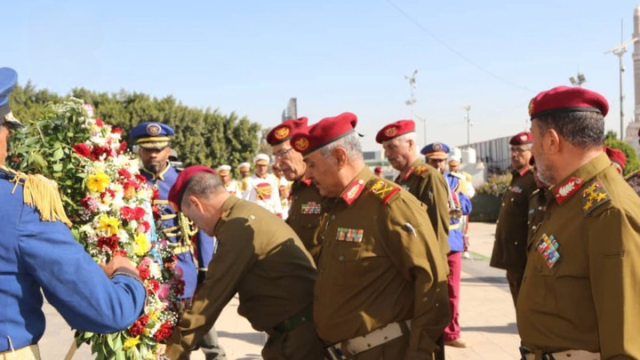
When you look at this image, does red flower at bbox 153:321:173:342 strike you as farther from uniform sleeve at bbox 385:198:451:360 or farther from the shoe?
the shoe

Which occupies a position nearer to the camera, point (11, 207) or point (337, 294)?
point (11, 207)

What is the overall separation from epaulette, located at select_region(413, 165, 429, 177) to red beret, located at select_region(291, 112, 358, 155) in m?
2.51

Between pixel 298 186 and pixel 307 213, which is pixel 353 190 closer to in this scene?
pixel 307 213

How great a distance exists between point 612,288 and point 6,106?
220 cm

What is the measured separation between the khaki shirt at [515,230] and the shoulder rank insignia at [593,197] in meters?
3.69

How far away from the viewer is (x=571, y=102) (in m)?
2.48

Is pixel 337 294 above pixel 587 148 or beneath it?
beneath

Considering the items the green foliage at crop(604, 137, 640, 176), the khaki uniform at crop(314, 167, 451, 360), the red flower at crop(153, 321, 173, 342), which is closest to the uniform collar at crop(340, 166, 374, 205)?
the khaki uniform at crop(314, 167, 451, 360)

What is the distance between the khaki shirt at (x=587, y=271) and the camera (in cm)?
217

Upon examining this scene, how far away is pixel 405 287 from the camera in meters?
3.35

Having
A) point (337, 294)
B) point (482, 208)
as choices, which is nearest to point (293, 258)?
point (337, 294)

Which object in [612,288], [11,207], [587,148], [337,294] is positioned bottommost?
[337,294]

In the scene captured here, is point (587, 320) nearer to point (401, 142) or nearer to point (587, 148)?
point (587, 148)

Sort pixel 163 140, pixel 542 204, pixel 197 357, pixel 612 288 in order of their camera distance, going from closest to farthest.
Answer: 1. pixel 612 288
2. pixel 542 204
3. pixel 163 140
4. pixel 197 357
